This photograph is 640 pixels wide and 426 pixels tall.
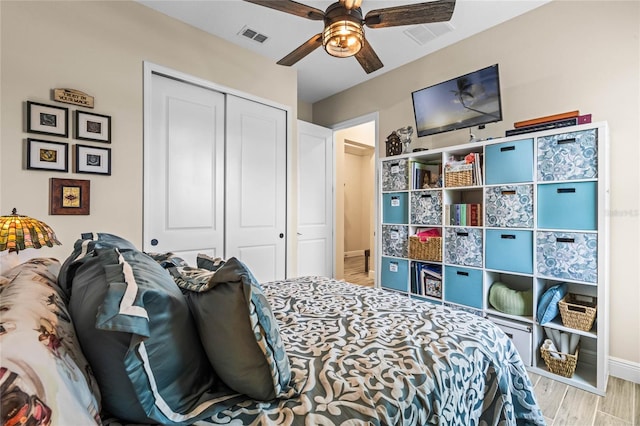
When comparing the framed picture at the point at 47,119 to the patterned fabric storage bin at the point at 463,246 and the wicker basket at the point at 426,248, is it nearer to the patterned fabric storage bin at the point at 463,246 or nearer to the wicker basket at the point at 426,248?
the wicker basket at the point at 426,248

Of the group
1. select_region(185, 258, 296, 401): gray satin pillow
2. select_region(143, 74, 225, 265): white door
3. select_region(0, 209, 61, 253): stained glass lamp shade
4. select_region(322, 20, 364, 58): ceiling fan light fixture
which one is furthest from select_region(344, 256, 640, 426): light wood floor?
select_region(0, 209, 61, 253): stained glass lamp shade

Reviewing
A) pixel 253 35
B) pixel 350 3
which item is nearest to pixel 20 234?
pixel 350 3

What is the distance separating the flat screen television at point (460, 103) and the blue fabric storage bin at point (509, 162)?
0.96 ft

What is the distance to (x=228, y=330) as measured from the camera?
780 mm

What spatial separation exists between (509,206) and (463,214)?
377 millimetres

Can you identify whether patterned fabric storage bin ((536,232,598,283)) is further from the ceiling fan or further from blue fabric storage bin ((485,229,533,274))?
the ceiling fan

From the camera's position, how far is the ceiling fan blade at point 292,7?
5.83 feet

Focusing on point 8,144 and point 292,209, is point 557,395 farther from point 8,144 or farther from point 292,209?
point 8,144

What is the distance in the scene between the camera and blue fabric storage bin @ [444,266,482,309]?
8.27ft

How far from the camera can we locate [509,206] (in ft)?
7.69

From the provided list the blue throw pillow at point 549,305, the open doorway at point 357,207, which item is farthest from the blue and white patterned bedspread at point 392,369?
the open doorway at point 357,207

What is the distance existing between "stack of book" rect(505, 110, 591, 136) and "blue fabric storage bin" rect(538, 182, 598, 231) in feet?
1.39

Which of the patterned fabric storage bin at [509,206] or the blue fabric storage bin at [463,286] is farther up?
the patterned fabric storage bin at [509,206]

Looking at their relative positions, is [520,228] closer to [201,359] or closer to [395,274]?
[395,274]
